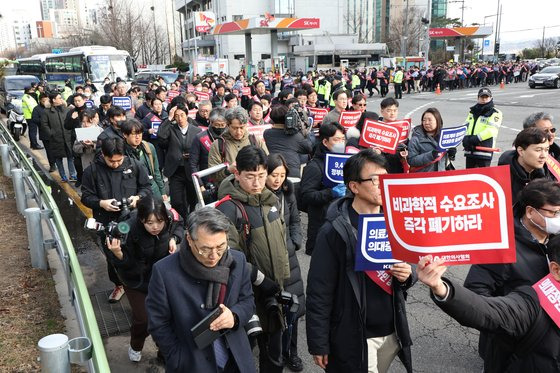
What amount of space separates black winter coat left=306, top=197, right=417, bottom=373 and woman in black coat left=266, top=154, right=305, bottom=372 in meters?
0.81

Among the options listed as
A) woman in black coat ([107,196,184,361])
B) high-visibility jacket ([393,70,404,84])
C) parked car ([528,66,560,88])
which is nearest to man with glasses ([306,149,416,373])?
woman in black coat ([107,196,184,361])

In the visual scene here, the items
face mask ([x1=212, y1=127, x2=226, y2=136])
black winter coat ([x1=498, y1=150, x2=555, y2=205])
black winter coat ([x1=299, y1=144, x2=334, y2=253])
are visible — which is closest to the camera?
black winter coat ([x1=498, y1=150, x2=555, y2=205])

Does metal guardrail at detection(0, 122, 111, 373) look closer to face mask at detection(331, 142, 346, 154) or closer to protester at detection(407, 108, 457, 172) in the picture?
face mask at detection(331, 142, 346, 154)

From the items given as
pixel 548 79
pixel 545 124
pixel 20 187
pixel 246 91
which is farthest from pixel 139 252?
pixel 548 79

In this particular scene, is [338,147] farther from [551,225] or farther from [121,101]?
[121,101]

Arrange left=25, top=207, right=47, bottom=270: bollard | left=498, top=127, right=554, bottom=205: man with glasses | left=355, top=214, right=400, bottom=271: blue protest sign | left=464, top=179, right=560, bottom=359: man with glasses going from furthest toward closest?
left=25, top=207, right=47, bottom=270: bollard < left=498, top=127, right=554, bottom=205: man with glasses < left=464, top=179, right=560, bottom=359: man with glasses < left=355, top=214, right=400, bottom=271: blue protest sign

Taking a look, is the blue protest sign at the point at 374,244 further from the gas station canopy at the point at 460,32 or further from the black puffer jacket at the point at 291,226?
the gas station canopy at the point at 460,32

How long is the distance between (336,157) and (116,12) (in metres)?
54.3

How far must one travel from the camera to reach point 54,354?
7.89 ft

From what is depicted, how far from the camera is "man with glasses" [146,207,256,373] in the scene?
9.18 feet

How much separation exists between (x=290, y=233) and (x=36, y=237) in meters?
3.09

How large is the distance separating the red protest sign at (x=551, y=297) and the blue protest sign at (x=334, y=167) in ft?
8.80

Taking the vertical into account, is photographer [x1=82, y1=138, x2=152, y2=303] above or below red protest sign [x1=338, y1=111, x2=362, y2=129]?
below

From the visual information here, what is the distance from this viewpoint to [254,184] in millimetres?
3578
